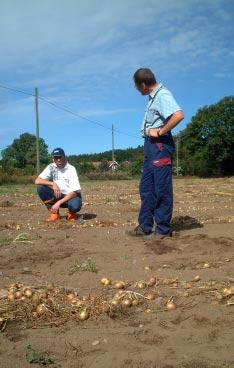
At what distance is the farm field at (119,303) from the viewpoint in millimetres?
2854

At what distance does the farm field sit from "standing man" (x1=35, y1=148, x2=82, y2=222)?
1987mm

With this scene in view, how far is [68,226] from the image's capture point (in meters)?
7.73

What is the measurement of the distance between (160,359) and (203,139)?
6534 centimetres

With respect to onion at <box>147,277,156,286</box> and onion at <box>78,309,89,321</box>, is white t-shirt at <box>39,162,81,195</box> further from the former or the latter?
onion at <box>78,309,89,321</box>

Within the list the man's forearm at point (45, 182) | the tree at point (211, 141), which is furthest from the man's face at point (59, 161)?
the tree at point (211, 141)

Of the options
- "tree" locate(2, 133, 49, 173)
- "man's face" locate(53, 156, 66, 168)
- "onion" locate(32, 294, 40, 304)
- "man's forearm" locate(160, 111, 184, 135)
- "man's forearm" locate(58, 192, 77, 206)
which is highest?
"tree" locate(2, 133, 49, 173)

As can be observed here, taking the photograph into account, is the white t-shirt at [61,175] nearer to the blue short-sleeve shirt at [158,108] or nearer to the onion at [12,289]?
the blue short-sleeve shirt at [158,108]

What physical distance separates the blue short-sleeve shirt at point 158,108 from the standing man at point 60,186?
2210 mm

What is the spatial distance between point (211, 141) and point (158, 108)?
59.5 meters

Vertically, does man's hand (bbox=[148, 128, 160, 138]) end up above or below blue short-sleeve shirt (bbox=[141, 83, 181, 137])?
below

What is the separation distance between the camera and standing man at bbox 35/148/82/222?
833 cm

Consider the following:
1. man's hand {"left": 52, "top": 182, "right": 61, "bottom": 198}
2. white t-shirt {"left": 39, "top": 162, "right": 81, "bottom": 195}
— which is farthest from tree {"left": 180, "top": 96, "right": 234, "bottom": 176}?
man's hand {"left": 52, "top": 182, "right": 61, "bottom": 198}

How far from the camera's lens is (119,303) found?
144 inches

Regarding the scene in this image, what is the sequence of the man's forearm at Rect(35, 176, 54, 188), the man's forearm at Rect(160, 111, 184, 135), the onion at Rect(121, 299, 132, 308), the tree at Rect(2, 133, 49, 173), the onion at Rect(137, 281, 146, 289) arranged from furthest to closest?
the tree at Rect(2, 133, 49, 173) → the man's forearm at Rect(35, 176, 54, 188) → the man's forearm at Rect(160, 111, 184, 135) → the onion at Rect(137, 281, 146, 289) → the onion at Rect(121, 299, 132, 308)
